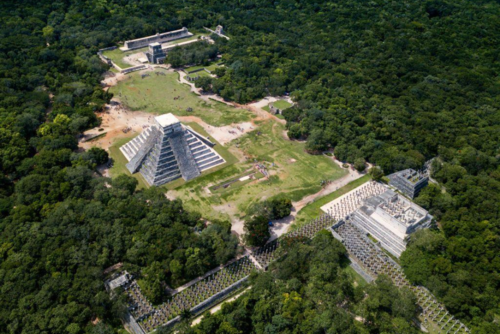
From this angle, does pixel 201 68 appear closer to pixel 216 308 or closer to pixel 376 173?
pixel 376 173

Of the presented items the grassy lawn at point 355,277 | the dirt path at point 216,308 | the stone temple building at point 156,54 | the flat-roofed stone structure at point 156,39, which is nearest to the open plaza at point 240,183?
the grassy lawn at point 355,277

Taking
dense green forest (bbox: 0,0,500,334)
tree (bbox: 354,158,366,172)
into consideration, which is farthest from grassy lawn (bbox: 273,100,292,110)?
tree (bbox: 354,158,366,172)

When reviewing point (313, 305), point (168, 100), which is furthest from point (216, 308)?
point (168, 100)

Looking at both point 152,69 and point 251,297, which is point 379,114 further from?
point 152,69

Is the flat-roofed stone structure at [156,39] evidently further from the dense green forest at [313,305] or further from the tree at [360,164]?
the dense green forest at [313,305]

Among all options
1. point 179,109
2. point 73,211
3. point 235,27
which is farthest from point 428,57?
point 73,211

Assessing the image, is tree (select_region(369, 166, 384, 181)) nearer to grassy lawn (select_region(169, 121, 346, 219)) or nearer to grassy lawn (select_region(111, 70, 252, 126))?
grassy lawn (select_region(169, 121, 346, 219))
